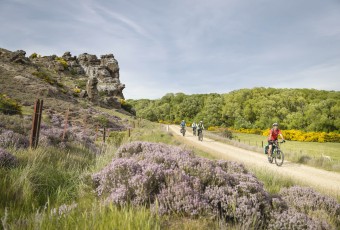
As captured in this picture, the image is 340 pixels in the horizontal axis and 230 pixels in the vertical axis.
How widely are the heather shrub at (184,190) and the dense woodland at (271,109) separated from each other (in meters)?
68.1

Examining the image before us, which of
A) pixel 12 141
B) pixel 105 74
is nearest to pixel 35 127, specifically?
pixel 12 141

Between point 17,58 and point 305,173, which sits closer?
point 305,173

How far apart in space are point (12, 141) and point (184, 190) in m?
6.79

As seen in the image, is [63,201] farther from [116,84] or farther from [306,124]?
[306,124]

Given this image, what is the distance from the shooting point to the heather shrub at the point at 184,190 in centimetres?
386

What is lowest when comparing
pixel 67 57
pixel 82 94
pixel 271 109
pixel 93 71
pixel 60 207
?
pixel 60 207

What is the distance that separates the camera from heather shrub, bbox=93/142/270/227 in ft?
12.6

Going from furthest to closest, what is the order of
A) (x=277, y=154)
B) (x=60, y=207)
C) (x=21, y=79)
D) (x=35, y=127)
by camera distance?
(x=21, y=79) < (x=277, y=154) < (x=35, y=127) < (x=60, y=207)

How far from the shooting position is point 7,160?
5.75m

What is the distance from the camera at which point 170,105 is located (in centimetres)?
13712

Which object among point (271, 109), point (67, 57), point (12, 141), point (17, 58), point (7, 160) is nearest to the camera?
point (7, 160)

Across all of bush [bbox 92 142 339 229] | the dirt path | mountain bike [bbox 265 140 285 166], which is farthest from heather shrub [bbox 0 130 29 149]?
mountain bike [bbox 265 140 285 166]

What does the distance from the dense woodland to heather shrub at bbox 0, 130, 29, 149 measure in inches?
2696

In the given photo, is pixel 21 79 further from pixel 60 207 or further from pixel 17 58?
pixel 60 207
